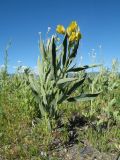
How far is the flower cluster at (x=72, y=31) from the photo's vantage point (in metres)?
4.54

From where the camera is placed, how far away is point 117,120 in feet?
15.9

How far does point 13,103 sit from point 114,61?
4.29 meters

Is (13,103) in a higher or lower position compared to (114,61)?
lower

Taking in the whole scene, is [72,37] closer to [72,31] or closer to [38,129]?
[72,31]

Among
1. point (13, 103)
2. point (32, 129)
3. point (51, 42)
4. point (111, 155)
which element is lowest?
point (111, 155)

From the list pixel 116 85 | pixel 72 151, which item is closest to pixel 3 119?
pixel 72 151

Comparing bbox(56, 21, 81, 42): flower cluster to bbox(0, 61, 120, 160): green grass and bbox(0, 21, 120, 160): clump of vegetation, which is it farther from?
bbox(0, 61, 120, 160): green grass

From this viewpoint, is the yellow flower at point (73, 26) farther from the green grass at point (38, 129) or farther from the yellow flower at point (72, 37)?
the green grass at point (38, 129)

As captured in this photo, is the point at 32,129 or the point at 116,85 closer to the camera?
the point at 32,129

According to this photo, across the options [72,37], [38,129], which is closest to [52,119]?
[38,129]

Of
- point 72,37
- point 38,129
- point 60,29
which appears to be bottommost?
point 38,129

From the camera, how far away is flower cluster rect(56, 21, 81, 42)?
4.54 meters

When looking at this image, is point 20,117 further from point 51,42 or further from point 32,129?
point 51,42

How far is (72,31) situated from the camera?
4578 mm
